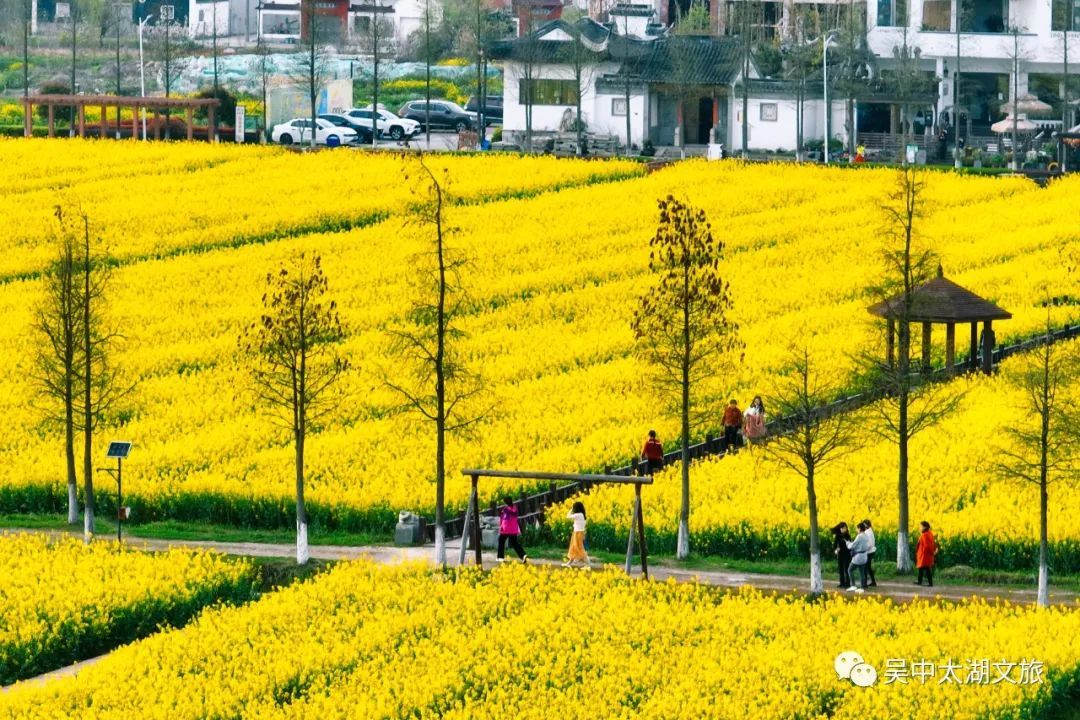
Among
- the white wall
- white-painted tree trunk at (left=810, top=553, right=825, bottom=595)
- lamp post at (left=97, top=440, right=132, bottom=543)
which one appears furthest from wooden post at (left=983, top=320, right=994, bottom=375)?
the white wall

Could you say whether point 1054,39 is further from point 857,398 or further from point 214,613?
point 214,613

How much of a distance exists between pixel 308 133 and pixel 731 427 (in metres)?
57.4

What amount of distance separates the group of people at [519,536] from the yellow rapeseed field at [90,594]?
515 centimetres

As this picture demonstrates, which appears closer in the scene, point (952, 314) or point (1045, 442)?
point (1045, 442)

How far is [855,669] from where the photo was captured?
42.7m

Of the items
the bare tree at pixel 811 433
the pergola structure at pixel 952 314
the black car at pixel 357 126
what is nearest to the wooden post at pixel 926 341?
the pergola structure at pixel 952 314

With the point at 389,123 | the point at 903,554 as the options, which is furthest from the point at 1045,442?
the point at 389,123

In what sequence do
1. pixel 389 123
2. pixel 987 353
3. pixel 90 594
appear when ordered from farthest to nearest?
pixel 389 123
pixel 987 353
pixel 90 594

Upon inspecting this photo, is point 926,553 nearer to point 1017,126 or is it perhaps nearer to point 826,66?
point 1017,126

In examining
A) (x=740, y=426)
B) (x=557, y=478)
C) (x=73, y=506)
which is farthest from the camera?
(x=740, y=426)

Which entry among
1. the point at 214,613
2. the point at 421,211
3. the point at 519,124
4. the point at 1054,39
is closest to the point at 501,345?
the point at 421,211

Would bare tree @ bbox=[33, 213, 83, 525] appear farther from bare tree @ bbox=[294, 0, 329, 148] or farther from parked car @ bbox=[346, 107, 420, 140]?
parked car @ bbox=[346, 107, 420, 140]

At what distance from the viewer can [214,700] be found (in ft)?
140

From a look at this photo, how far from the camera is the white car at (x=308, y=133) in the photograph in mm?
113125
